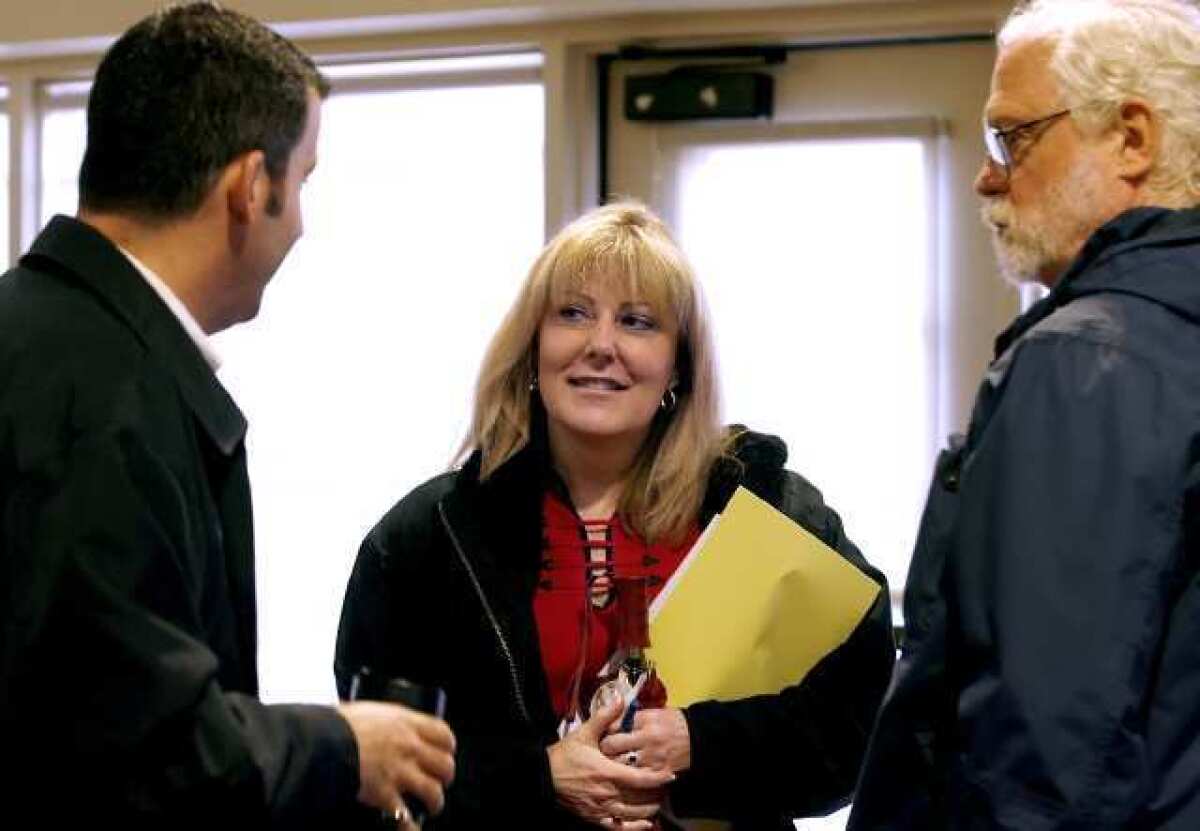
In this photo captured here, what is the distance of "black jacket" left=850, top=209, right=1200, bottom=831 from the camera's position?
1.31m

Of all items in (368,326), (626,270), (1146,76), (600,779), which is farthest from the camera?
(368,326)

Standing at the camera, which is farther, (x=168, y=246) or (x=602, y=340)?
(x=602, y=340)

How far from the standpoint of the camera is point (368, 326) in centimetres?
338

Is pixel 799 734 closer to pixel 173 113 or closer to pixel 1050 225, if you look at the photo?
pixel 1050 225

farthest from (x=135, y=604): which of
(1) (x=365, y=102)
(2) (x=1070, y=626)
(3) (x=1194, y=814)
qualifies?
(1) (x=365, y=102)

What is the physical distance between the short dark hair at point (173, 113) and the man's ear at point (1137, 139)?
71 centimetres

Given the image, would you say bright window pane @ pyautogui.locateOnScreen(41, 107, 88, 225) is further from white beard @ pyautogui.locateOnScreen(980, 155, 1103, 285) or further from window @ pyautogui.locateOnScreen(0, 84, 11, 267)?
white beard @ pyautogui.locateOnScreen(980, 155, 1103, 285)

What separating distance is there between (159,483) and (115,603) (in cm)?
10

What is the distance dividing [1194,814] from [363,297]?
230 centimetres

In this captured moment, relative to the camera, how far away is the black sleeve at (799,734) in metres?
1.92

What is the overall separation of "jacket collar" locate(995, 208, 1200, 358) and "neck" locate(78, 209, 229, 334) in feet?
2.16

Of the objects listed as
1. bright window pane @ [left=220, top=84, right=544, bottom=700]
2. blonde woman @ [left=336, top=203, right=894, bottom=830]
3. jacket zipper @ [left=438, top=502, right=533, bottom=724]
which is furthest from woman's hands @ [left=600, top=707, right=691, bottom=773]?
bright window pane @ [left=220, top=84, right=544, bottom=700]

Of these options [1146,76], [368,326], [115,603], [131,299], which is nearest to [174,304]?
[131,299]

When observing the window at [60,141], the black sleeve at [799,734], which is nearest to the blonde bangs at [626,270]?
the black sleeve at [799,734]
